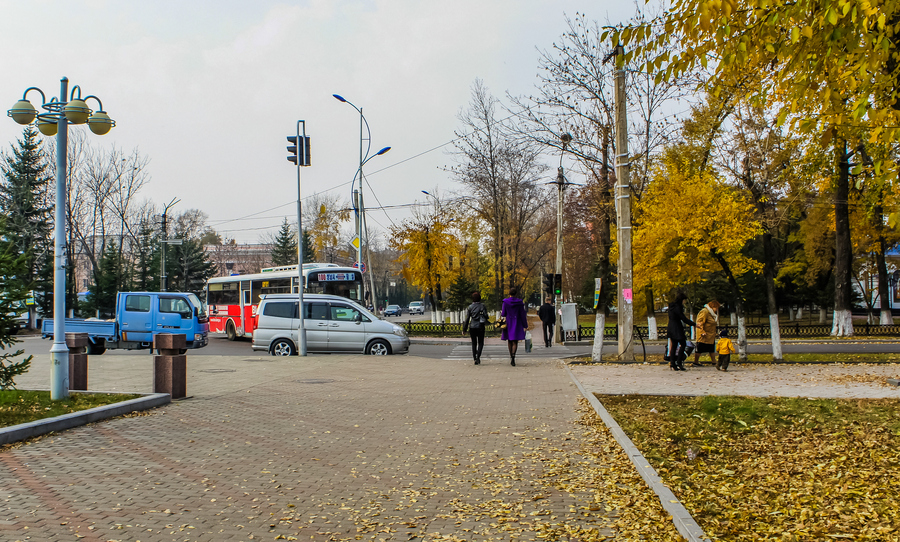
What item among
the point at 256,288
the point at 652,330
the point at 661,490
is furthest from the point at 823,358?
the point at 256,288

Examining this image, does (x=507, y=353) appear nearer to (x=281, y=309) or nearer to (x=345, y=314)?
(x=345, y=314)

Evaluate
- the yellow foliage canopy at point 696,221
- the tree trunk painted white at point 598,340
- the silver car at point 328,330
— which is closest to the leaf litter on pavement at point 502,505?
the tree trunk painted white at point 598,340

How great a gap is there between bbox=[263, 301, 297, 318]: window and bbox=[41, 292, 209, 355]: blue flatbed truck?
351cm

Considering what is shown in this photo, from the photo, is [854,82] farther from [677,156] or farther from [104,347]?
[104,347]

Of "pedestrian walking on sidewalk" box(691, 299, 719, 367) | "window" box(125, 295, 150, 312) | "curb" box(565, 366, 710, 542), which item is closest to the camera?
"curb" box(565, 366, 710, 542)

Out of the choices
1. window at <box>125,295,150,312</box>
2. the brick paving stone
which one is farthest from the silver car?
the brick paving stone

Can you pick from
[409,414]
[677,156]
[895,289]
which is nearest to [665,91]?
[677,156]

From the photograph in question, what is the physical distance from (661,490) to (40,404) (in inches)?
316

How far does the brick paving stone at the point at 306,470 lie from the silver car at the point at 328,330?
340 inches

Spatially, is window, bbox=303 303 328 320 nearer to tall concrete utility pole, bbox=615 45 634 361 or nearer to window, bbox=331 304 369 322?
window, bbox=331 304 369 322

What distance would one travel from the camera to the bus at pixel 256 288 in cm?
2786

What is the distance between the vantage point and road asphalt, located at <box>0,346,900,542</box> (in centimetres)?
448

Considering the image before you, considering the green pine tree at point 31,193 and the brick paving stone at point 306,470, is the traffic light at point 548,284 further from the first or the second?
the green pine tree at point 31,193

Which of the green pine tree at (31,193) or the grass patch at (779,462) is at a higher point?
the green pine tree at (31,193)
